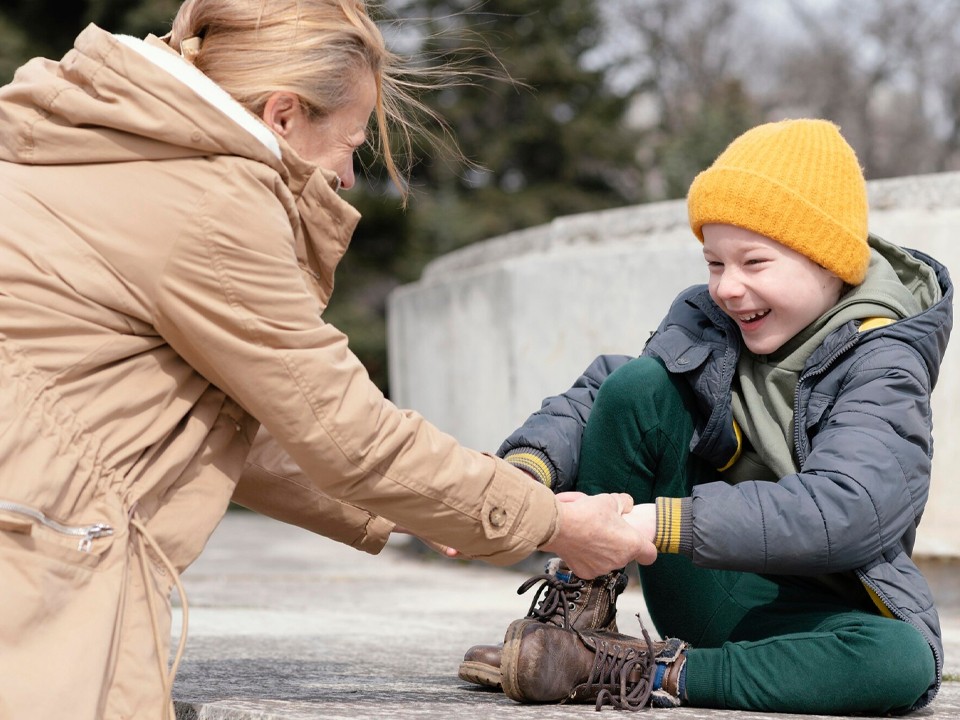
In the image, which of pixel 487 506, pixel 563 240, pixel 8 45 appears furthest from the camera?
pixel 8 45

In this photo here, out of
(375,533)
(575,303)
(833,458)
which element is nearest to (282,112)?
(375,533)

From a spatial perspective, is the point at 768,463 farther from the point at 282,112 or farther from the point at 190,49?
the point at 190,49

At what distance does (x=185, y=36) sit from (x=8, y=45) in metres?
10.7

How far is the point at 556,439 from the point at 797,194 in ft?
2.21

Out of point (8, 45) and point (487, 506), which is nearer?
point (487, 506)

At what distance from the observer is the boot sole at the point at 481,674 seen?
7.86 ft

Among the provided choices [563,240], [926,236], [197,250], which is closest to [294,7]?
[197,250]

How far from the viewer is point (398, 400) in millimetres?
7703

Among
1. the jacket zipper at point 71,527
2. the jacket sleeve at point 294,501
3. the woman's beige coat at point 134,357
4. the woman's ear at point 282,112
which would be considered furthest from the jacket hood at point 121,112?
the jacket sleeve at point 294,501

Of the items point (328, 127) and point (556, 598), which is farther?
point (556, 598)

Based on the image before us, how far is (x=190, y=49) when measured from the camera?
6.85 feet

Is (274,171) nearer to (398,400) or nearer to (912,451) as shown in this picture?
(912,451)

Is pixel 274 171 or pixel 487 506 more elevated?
pixel 274 171

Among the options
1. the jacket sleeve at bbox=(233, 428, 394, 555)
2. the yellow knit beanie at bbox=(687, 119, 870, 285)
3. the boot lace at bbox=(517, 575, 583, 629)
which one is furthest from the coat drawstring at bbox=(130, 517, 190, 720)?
the yellow knit beanie at bbox=(687, 119, 870, 285)
